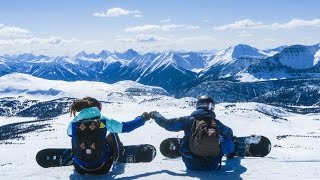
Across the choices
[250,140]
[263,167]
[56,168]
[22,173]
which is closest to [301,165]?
[263,167]

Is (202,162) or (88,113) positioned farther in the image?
(202,162)

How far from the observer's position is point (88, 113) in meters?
12.5

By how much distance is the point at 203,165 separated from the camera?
42.6 feet

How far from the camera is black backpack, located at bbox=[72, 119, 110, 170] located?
12438 mm

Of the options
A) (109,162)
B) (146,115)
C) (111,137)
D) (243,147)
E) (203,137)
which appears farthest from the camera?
(243,147)

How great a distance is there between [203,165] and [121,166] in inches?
116

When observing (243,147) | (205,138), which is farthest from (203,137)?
(243,147)

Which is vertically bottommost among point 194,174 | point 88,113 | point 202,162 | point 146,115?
point 194,174

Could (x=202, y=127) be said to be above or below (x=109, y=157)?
above

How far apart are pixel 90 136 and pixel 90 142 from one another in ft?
0.58

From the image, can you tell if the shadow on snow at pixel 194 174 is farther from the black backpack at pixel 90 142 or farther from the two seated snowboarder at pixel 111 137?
the black backpack at pixel 90 142

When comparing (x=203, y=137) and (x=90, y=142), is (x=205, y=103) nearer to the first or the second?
(x=203, y=137)

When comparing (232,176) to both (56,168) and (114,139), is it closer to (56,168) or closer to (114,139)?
(114,139)

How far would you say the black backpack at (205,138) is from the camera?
40.7 feet
